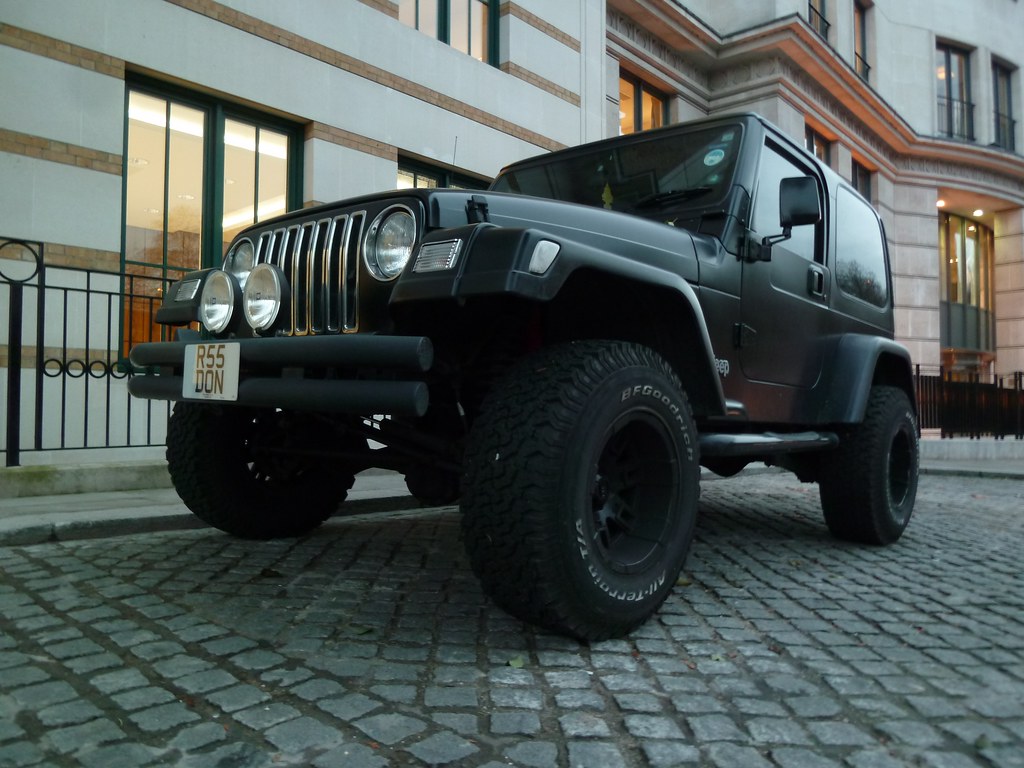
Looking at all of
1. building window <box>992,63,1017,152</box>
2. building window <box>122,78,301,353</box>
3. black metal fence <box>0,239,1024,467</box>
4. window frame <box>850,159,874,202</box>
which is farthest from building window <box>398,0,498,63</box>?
building window <box>992,63,1017,152</box>

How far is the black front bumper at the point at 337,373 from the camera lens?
2.21 meters

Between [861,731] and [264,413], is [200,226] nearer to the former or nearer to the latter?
[264,413]

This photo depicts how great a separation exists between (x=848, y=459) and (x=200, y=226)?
5849 millimetres

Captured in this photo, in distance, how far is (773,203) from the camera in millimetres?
3768

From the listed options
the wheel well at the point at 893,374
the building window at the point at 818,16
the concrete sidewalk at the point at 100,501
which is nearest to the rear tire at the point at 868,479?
Result: the wheel well at the point at 893,374

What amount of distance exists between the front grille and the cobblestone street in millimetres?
1030

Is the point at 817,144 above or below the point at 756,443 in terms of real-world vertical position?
above

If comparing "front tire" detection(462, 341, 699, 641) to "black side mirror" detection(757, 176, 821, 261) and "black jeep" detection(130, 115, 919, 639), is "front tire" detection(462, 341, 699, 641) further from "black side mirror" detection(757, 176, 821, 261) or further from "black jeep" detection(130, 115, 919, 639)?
"black side mirror" detection(757, 176, 821, 261)

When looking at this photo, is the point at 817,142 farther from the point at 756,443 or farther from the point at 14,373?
the point at 14,373

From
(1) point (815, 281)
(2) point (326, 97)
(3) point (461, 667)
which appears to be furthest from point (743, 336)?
(2) point (326, 97)

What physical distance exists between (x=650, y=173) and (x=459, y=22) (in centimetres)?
666

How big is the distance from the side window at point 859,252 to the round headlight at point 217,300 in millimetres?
3267

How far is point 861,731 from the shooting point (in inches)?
74.7

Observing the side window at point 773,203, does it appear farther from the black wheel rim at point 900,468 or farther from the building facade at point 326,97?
the building facade at point 326,97
